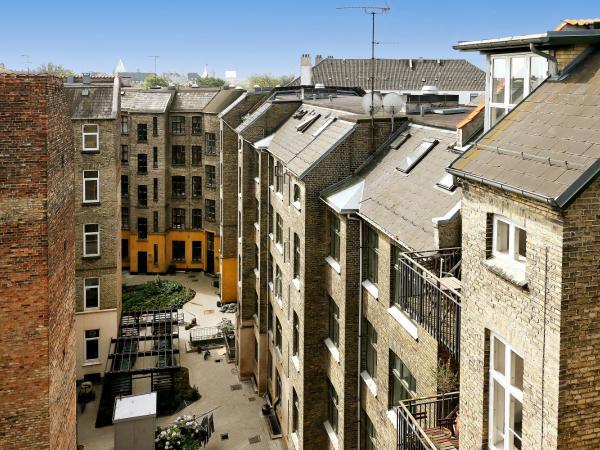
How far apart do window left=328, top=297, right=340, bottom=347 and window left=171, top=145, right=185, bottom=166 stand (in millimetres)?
35304

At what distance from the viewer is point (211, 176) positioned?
5091cm

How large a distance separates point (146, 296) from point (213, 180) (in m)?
11.6

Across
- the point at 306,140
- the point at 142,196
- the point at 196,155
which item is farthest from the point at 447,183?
the point at 142,196

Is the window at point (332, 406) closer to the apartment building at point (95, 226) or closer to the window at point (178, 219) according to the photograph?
the apartment building at point (95, 226)

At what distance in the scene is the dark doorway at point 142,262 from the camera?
5319cm

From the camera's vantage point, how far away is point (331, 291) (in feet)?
61.6

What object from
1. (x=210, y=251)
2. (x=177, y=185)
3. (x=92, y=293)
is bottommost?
(x=92, y=293)

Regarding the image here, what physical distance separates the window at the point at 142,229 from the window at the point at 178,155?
5902 millimetres

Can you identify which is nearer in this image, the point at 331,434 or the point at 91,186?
the point at 331,434

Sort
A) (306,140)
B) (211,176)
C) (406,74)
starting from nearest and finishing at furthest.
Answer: (306,140) < (211,176) < (406,74)

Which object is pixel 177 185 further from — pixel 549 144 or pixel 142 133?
pixel 549 144

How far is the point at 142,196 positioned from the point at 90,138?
790 inches

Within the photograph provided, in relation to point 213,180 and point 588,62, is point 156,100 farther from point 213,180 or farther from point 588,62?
point 588,62

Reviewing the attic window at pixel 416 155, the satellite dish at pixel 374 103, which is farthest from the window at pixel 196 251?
the attic window at pixel 416 155
